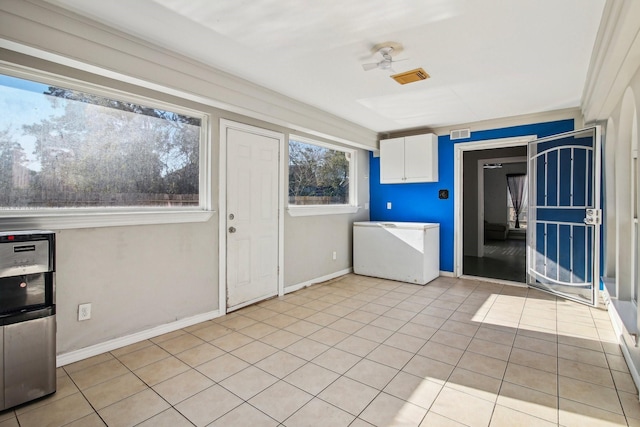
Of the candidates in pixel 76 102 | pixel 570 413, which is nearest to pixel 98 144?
pixel 76 102

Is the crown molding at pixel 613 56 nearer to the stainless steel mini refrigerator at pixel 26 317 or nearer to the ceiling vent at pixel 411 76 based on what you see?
the ceiling vent at pixel 411 76

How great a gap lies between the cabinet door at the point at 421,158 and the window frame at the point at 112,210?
3.20 metres

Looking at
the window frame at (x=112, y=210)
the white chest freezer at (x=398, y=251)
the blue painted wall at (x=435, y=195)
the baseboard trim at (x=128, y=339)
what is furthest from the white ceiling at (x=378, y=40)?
the baseboard trim at (x=128, y=339)

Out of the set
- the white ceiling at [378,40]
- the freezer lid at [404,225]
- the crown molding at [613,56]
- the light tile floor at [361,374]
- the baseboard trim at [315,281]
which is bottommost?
the light tile floor at [361,374]

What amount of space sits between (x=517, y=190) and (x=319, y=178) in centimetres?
892

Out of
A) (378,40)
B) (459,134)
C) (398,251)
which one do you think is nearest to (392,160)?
(459,134)

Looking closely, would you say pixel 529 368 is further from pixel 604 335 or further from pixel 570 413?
pixel 604 335

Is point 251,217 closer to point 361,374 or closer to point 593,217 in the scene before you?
point 361,374

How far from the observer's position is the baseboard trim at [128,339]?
2418 mm

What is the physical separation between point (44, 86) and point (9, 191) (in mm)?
786

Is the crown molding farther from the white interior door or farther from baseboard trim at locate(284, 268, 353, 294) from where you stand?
baseboard trim at locate(284, 268, 353, 294)

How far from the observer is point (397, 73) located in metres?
3.06

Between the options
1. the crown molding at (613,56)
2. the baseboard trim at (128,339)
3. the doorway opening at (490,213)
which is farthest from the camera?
the doorway opening at (490,213)

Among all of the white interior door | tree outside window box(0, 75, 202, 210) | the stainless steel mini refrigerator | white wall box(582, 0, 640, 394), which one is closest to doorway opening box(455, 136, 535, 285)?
white wall box(582, 0, 640, 394)
